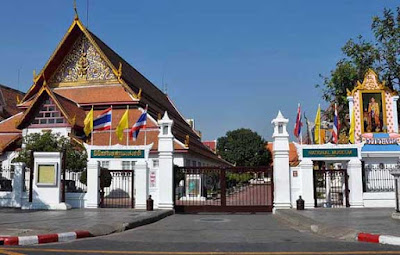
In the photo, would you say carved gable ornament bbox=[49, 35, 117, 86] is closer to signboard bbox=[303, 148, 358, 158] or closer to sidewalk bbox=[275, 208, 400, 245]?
signboard bbox=[303, 148, 358, 158]

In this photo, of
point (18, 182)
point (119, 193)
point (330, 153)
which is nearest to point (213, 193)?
point (119, 193)

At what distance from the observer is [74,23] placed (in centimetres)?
3148

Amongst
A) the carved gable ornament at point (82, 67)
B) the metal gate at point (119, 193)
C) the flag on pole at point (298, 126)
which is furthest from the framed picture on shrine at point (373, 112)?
the carved gable ornament at point (82, 67)

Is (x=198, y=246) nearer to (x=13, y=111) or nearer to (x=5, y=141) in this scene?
(x=5, y=141)

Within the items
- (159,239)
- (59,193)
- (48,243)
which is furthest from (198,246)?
(59,193)

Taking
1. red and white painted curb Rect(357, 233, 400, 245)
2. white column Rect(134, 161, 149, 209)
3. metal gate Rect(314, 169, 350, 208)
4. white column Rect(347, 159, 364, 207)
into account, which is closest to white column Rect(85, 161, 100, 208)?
white column Rect(134, 161, 149, 209)

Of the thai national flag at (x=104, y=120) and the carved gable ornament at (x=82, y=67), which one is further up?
the carved gable ornament at (x=82, y=67)

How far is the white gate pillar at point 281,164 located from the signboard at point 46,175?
834 cm

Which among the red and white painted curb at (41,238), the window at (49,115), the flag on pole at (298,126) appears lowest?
the red and white painted curb at (41,238)

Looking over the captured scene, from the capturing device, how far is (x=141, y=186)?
16422 millimetres

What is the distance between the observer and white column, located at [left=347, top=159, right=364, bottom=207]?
1611 cm

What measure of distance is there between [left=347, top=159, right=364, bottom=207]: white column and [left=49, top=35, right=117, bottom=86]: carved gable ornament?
66.6ft

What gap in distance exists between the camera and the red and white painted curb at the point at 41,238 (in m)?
8.33

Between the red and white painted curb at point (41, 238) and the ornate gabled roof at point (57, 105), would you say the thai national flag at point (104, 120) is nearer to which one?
the ornate gabled roof at point (57, 105)
